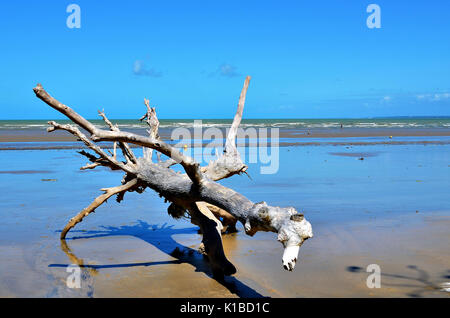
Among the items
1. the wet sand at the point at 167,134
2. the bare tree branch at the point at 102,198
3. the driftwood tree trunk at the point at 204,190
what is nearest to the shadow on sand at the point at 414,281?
the driftwood tree trunk at the point at 204,190

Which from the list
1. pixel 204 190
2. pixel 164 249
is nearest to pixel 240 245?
pixel 164 249

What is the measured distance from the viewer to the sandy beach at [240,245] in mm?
4996

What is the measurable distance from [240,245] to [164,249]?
1.11 metres

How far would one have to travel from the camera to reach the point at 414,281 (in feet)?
16.6

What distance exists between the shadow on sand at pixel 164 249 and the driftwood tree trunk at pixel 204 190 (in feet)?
0.99

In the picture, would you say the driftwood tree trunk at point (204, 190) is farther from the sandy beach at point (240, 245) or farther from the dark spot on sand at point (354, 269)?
the dark spot on sand at point (354, 269)

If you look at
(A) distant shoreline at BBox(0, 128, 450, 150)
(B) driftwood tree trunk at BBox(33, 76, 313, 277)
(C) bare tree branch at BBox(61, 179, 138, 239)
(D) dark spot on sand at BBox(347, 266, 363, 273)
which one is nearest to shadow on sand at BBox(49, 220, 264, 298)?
(B) driftwood tree trunk at BBox(33, 76, 313, 277)

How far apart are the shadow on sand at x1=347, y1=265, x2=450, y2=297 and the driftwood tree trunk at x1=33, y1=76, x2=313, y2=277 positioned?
1.70 m

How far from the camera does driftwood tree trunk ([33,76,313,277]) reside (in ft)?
12.9

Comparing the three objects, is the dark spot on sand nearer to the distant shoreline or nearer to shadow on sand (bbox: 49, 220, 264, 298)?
shadow on sand (bbox: 49, 220, 264, 298)

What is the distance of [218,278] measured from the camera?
5344 millimetres
